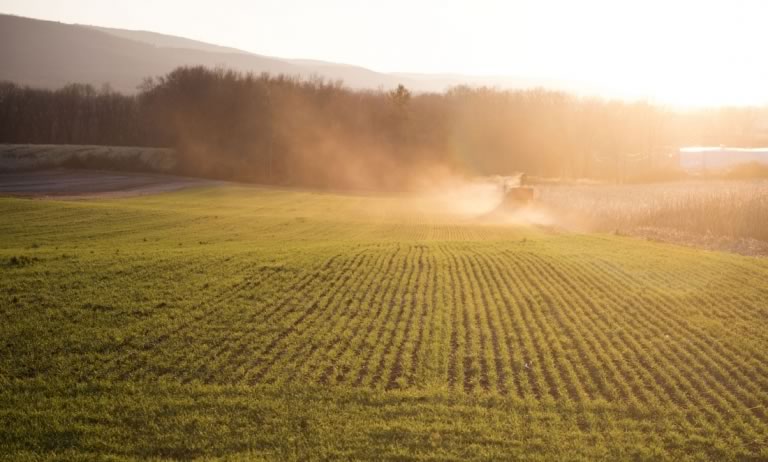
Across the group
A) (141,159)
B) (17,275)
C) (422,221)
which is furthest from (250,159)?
(17,275)

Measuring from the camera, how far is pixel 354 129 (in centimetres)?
10006

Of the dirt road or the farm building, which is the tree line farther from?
the dirt road

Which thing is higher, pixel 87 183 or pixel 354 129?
pixel 354 129

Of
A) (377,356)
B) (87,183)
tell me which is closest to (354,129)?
(87,183)

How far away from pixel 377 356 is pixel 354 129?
291ft

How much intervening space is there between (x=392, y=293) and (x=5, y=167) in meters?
76.6

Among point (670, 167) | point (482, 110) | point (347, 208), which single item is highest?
point (482, 110)

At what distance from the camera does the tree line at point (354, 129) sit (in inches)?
3573

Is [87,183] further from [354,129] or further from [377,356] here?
[377,356]

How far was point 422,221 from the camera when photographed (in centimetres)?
4803

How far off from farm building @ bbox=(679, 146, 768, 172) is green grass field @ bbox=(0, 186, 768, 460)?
201 feet

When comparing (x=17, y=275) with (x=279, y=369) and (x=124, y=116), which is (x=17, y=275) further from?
(x=124, y=116)

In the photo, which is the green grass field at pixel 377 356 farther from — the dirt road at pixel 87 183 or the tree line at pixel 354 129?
the tree line at pixel 354 129

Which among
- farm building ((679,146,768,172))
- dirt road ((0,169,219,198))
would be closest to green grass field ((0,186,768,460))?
dirt road ((0,169,219,198))
